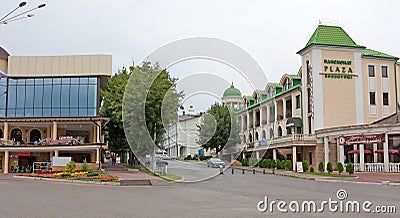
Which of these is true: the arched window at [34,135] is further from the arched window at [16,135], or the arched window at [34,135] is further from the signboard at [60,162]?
the signboard at [60,162]

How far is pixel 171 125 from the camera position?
3138cm

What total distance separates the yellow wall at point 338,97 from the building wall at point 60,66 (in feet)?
83.0

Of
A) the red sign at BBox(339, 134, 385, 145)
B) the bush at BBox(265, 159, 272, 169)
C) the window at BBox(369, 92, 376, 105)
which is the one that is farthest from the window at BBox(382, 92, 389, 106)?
the bush at BBox(265, 159, 272, 169)

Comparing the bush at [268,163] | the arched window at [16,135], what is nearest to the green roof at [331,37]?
the bush at [268,163]

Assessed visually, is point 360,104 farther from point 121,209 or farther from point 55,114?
point 121,209

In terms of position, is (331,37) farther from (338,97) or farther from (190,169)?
(190,169)

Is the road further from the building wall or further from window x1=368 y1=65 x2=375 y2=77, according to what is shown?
the building wall

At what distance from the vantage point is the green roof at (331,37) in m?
45.5

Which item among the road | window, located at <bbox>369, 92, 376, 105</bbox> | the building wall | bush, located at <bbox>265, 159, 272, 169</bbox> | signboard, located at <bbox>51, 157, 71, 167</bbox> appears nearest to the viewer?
the road

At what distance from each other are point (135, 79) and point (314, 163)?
20.5m

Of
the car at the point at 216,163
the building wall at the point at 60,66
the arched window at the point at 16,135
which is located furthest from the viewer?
the building wall at the point at 60,66

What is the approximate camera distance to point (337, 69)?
149 ft

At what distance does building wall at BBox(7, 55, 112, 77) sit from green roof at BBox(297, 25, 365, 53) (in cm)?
2415

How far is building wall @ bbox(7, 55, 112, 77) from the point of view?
2136 inches
